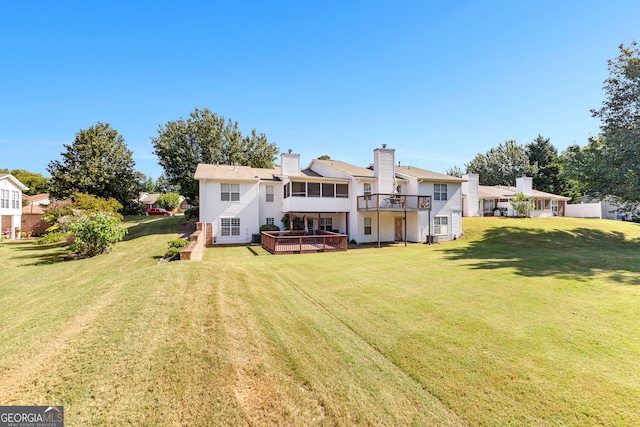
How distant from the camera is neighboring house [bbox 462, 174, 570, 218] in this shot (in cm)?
3509

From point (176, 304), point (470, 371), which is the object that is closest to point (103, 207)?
point (176, 304)

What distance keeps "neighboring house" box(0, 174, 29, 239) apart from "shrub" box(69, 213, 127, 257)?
59.4 feet

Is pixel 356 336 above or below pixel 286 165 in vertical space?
below

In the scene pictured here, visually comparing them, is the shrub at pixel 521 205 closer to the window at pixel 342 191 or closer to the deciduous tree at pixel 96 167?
the window at pixel 342 191

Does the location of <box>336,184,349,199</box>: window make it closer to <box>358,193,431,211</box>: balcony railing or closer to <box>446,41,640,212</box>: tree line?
<box>358,193,431,211</box>: balcony railing

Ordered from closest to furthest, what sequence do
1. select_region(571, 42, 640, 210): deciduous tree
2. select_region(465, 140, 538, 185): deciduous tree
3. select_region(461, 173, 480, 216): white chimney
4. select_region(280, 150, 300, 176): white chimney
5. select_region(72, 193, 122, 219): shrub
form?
select_region(571, 42, 640, 210): deciduous tree, select_region(72, 193, 122, 219): shrub, select_region(280, 150, 300, 176): white chimney, select_region(461, 173, 480, 216): white chimney, select_region(465, 140, 538, 185): deciduous tree

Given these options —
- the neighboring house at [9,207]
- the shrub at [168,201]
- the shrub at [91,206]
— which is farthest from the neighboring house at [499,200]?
the shrub at [168,201]

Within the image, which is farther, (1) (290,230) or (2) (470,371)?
(1) (290,230)

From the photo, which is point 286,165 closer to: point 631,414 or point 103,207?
point 103,207

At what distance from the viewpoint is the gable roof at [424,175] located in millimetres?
24125

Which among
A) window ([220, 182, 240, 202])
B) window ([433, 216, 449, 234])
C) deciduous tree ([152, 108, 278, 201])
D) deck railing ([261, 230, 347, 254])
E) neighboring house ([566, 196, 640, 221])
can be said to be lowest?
deck railing ([261, 230, 347, 254])

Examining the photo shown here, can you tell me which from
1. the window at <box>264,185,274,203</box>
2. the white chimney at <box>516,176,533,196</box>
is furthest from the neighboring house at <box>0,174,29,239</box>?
the white chimney at <box>516,176,533,196</box>

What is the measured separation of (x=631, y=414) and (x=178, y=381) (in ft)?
18.9

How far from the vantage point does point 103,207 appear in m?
22.2
